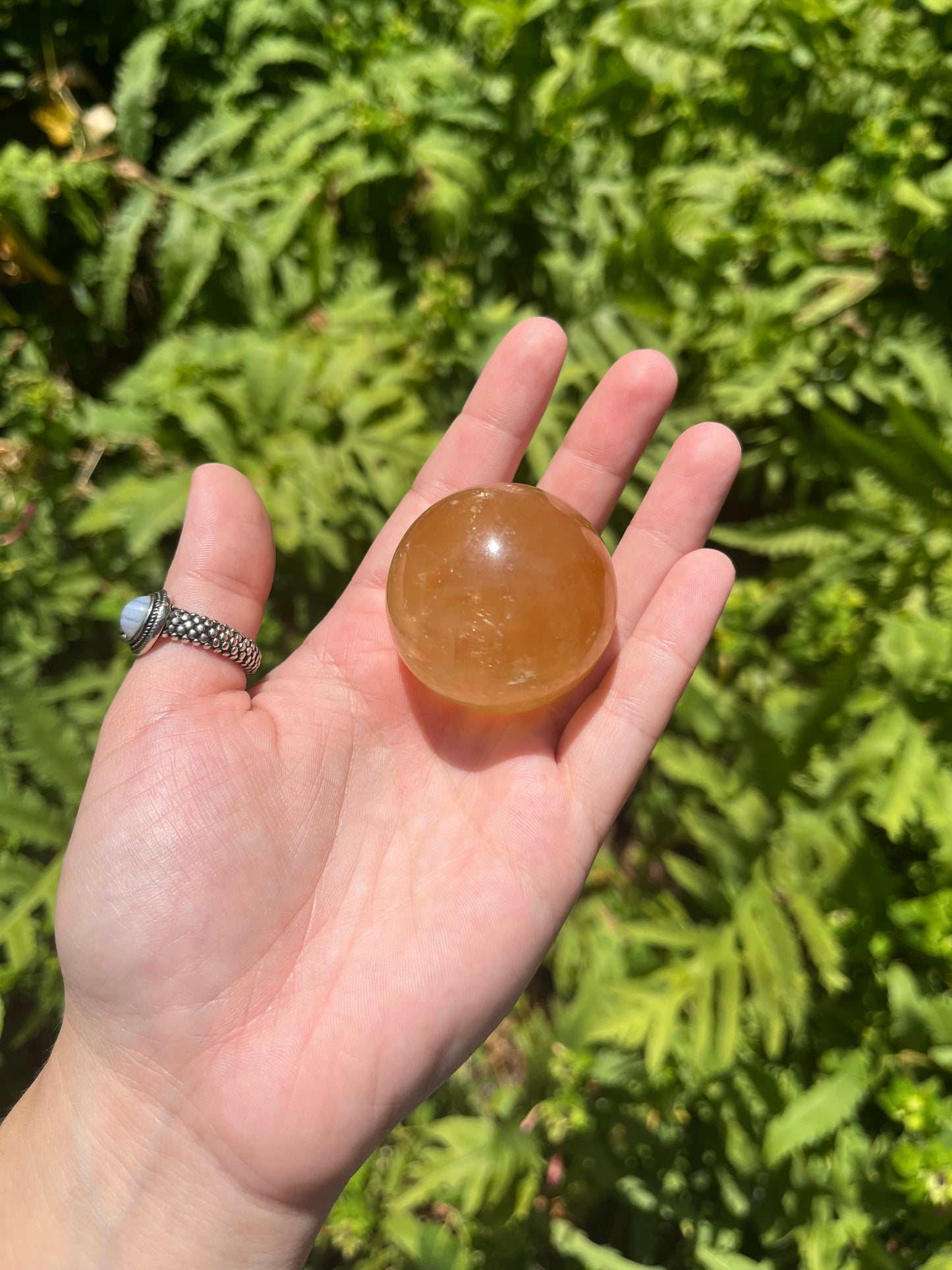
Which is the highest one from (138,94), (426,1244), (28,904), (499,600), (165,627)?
(138,94)

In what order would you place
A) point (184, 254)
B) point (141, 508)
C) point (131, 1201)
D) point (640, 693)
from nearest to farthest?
point (131, 1201) → point (640, 693) → point (141, 508) → point (184, 254)

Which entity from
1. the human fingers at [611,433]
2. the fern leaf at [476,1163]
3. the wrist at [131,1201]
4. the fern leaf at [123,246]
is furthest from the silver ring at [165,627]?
the fern leaf at [476,1163]

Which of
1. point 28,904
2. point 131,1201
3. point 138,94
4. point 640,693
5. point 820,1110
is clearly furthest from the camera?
point 138,94

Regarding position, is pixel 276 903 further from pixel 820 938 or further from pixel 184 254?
pixel 184 254

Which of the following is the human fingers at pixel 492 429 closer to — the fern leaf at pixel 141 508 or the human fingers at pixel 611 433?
the human fingers at pixel 611 433

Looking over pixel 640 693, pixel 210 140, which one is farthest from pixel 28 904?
pixel 210 140

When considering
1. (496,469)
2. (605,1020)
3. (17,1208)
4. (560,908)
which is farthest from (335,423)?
(17,1208)

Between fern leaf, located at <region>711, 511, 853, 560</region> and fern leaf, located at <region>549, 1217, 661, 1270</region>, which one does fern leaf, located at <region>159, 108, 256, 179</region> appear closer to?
fern leaf, located at <region>711, 511, 853, 560</region>
